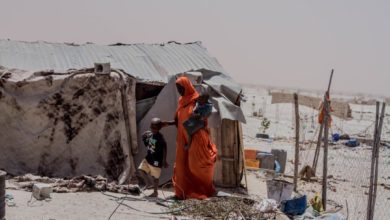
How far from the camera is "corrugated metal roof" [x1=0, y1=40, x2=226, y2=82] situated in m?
8.77

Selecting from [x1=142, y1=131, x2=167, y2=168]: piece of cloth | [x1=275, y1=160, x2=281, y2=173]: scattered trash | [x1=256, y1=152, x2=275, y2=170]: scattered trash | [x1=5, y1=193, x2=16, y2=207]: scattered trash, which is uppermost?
[x1=142, y1=131, x2=167, y2=168]: piece of cloth

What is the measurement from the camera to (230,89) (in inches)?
329

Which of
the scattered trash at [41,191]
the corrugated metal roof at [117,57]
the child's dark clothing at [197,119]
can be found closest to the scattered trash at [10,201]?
the scattered trash at [41,191]

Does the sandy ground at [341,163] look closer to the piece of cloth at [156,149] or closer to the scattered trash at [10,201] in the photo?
the piece of cloth at [156,149]

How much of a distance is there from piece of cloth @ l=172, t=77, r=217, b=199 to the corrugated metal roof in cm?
174

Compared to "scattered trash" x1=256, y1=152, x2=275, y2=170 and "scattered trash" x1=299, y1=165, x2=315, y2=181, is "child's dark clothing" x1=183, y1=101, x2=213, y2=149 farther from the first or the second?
"scattered trash" x1=299, y1=165, x2=315, y2=181

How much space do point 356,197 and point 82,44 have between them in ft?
20.8

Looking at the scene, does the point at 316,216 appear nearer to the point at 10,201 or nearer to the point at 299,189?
the point at 299,189

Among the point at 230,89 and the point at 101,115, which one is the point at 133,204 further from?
the point at 230,89

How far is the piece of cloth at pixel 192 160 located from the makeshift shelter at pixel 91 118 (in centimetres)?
96

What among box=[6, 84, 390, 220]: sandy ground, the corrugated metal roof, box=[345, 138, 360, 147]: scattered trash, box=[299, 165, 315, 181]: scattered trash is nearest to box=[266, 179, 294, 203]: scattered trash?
box=[6, 84, 390, 220]: sandy ground

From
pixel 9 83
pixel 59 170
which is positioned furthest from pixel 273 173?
pixel 9 83

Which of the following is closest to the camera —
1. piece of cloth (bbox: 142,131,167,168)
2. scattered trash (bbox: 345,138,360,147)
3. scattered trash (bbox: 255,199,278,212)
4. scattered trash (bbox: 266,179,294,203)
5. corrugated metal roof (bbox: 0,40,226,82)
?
scattered trash (bbox: 255,199,278,212)

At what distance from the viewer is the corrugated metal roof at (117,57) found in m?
8.77
